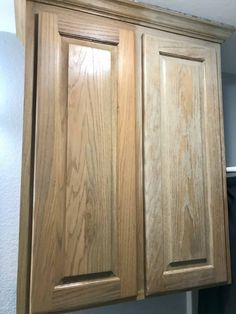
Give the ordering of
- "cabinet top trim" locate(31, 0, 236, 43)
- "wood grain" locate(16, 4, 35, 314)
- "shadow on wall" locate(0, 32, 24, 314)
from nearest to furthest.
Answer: "wood grain" locate(16, 4, 35, 314), "cabinet top trim" locate(31, 0, 236, 43), "shadow on wall" locate(0, 32, 24, 314)

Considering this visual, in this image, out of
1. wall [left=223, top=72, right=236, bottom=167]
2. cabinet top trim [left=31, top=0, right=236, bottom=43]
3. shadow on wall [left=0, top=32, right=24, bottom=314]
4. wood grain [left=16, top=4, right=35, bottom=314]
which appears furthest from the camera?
wall [left=223, top=72, right=236, bottom=167]

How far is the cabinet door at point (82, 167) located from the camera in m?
0.72

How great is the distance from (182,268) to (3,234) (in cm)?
68

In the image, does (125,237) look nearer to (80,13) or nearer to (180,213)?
(180,213)

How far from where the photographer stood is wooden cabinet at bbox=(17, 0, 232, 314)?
0.73m

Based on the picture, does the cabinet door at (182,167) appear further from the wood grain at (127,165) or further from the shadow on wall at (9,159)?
the shadow on wall at (9,159)

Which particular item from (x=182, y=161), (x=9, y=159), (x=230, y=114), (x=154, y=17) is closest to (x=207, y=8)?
(x=154, y=17)

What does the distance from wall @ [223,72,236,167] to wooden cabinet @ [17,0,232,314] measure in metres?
0.49

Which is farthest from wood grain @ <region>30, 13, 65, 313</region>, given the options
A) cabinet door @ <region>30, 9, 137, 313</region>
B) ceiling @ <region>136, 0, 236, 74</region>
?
ceiling @ <region>136, 0, 236, 74</region>

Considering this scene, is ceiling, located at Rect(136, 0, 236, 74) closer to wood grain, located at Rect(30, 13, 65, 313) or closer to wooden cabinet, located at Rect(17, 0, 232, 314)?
wooden cabinet, located at Rect(17, 0, 232, 314)

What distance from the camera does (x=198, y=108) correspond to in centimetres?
96

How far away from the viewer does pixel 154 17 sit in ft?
2.98

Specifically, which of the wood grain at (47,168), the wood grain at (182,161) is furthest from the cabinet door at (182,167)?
the wood grain at (47,168)

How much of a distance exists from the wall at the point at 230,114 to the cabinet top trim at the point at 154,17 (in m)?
0.50
